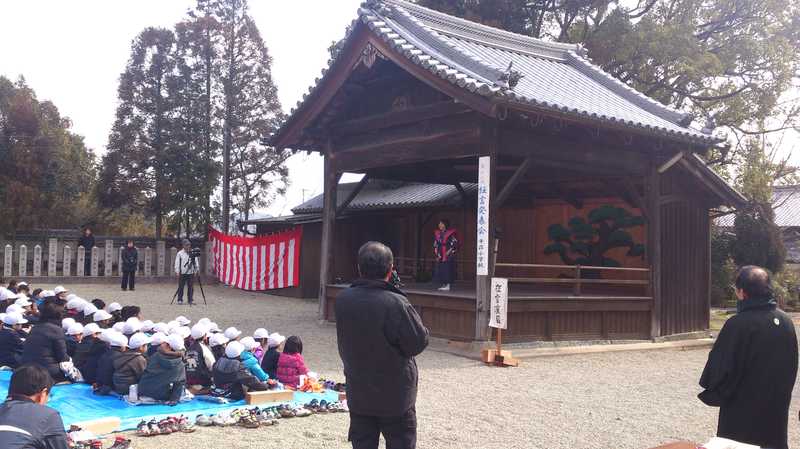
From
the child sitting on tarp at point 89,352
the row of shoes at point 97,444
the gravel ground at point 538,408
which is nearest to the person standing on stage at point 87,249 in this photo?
the gravel ground at point 538,408

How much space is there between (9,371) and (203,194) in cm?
1726

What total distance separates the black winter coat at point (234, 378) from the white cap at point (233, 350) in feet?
0.18

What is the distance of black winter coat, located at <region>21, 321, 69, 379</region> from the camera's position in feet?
24.0

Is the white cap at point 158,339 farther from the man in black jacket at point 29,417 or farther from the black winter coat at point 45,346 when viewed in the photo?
Result: the man in black jacket at point 29,417

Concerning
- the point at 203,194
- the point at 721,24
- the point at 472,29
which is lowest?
the point at 203,194

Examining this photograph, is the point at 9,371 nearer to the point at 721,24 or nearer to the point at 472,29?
the point at 472,29

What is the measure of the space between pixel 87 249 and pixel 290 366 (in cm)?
1733

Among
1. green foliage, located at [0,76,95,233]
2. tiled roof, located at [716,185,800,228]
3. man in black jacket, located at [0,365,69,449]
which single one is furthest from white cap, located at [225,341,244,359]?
tiled roof, located at [716,185,800,228]

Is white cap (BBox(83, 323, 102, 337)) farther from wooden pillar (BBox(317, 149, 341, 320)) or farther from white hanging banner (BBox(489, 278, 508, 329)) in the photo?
wooden pillar (BBox(317, 149, 341, 320))

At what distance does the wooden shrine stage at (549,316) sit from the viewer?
10.7 metres

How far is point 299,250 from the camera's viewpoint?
19.8m

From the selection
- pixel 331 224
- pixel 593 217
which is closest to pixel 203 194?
pixel 331 224

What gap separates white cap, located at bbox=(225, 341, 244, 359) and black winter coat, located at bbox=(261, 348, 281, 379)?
24.8 inches

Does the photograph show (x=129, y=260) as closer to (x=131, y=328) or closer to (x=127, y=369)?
(x=131, y=328)
